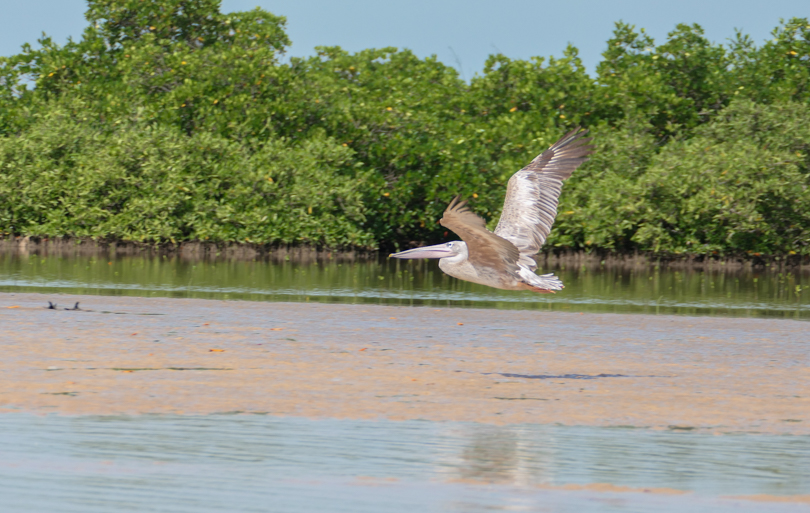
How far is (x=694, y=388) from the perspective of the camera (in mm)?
10547

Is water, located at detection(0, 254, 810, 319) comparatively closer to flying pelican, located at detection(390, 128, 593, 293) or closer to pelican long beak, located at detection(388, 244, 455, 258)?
flying pelican, located at detection(390, 128, 593, 293)

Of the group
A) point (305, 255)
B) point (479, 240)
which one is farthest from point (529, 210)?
point (305, 255)

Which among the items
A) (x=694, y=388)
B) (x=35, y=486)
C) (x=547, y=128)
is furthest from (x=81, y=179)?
(x=35, y=486)

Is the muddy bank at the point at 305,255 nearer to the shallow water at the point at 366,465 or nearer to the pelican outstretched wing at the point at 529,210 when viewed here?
the pelican outstretched wing at the point at 529,210

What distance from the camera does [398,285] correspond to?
24.7 m

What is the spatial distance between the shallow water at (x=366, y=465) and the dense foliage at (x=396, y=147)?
2654 cm

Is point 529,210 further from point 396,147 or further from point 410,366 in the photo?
point 396,147

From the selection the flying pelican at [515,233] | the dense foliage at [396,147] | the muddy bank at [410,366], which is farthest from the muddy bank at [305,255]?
the flying pelican at [515,233]

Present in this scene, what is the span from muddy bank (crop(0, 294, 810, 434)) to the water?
2508mm

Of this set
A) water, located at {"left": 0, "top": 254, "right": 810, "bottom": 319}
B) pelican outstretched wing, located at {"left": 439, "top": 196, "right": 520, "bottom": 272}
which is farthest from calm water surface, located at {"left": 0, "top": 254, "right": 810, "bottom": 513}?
water, located at {"left": 0, "top": 254, "right": 810, "bottom": 319}

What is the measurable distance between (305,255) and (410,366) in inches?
994

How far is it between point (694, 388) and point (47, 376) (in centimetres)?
594

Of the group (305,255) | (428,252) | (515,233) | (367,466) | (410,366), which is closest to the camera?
(367,466)

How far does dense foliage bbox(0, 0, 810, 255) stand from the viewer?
34375 mm
